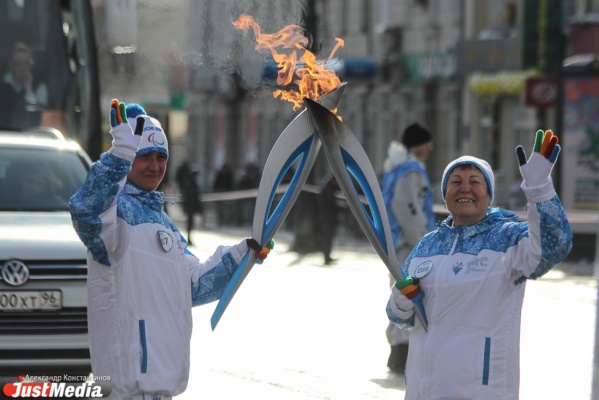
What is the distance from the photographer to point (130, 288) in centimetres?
620

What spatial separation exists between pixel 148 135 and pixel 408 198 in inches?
199

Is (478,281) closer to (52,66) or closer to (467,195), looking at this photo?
(467,195)

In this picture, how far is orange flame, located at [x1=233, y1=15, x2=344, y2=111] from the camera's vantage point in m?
6.67

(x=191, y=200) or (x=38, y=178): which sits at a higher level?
(x=38, y=178)

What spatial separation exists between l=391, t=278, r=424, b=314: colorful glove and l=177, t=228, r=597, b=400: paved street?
4339 millimetres

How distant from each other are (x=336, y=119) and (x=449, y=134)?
1302 inches

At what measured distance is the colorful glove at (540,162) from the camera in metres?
5.91

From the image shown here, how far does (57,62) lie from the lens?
55.1ft

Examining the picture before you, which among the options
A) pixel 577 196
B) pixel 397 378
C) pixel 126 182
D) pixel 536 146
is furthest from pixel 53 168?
pixel 577 196

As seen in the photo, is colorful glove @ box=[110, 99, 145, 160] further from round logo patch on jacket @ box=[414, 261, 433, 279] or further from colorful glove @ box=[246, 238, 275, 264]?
round logo patch on jacket @ box=[414, 261, 433, 279]

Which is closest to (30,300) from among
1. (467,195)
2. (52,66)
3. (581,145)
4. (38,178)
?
(38,178)

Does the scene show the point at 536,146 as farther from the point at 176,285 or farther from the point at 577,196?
the point at 577,196

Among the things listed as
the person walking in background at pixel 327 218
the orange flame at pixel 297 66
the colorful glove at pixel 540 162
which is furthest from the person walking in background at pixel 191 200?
the colorful glove at pixel 540 162

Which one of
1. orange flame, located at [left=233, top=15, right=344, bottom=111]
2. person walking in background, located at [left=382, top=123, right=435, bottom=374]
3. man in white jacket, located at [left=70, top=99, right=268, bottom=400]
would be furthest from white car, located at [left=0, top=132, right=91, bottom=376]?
man in white jacket, located at [left=70, top=99, right=268, bottom=400]
